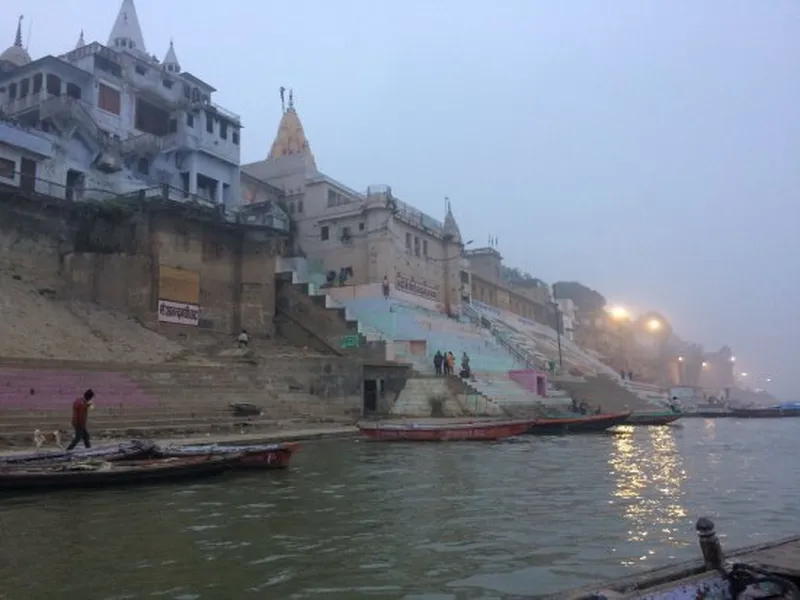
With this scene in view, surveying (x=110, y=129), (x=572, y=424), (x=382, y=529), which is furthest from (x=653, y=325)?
(x=382, y=529)

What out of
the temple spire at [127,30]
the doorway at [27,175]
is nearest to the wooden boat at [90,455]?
the doorway at [27,175]

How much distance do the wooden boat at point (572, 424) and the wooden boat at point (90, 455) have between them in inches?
575

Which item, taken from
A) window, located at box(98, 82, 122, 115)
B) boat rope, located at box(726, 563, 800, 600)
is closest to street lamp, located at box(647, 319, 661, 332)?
window, located at box(98, 82, 122, 115)

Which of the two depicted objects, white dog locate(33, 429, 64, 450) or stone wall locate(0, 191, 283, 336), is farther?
stone wall locate(0, 191, 283, 336)

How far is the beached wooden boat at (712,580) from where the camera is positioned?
362 centimetres

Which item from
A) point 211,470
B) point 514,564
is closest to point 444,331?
point 211,470

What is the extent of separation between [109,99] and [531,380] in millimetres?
26567

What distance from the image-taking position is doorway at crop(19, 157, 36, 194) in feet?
89.9

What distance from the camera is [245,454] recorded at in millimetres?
13008

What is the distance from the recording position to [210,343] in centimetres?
3041

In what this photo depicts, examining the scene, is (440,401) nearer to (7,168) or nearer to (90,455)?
(90,455)

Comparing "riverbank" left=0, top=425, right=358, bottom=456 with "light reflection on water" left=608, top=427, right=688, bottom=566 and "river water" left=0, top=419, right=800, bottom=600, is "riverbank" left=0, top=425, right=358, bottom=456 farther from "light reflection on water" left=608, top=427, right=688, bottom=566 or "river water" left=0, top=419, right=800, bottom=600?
"light reflection on water" left=608, top=427, right=688, bottom=566

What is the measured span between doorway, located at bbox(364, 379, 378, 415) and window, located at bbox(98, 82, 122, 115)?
1989cm

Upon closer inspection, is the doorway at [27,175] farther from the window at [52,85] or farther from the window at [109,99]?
the window at [109,99]
